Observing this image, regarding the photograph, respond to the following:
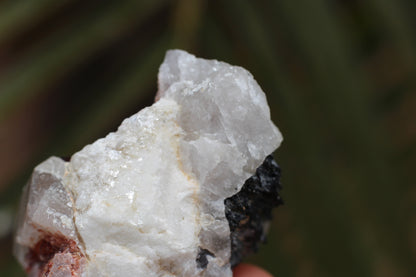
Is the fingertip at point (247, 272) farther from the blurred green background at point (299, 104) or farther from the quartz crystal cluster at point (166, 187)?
the blurred green background at point (299, 104)

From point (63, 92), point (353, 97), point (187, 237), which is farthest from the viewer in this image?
point (63, 92)

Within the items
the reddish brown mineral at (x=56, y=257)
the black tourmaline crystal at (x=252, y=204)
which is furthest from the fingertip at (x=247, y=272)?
the reddish brown mineral at (x=56, y=257)

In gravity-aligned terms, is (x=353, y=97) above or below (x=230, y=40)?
below

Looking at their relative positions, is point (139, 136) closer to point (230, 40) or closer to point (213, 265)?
point (213, 265)

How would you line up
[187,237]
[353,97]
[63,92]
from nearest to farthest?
[187,237] → [353,97] → [63,92]

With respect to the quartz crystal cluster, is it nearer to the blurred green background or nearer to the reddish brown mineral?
the reddish brown mineral

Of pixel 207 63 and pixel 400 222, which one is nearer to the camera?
pixel 207 63

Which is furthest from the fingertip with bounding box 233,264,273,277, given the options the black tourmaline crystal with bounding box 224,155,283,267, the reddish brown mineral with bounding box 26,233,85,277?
A: the reddish brown mineral with bounding box 26,233,85,277

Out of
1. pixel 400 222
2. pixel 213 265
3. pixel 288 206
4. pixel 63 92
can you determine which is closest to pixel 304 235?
pixel 288 206
